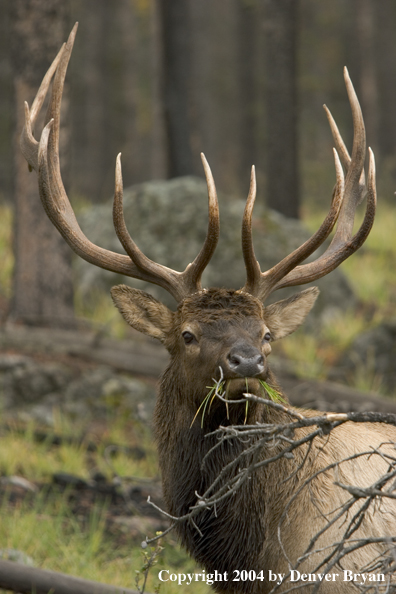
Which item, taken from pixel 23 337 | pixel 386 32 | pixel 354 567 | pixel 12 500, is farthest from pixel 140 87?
pixel 354 567

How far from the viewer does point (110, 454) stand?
6.50 m

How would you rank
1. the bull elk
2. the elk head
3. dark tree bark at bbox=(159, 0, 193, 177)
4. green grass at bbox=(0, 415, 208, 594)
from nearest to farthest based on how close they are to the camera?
1. the bull elk
2. the elk head
3. green grass at bbox=(0, 415, 208, 594)
4. dark tree bark at bbox=(159, 0, 193, 177)

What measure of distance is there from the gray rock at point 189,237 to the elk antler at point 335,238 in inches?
189

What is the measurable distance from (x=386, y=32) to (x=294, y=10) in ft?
49.3

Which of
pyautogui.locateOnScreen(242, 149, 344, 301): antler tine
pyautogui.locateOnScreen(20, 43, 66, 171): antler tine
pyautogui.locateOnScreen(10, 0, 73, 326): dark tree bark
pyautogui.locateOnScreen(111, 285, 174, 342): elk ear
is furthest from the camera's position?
pyautogui.locateOnScreen(10, 0, 73, 326): dark tree bark

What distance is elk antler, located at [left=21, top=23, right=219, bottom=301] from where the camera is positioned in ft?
12.2

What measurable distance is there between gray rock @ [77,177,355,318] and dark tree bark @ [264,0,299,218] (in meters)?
1.99

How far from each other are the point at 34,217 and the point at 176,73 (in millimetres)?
4781

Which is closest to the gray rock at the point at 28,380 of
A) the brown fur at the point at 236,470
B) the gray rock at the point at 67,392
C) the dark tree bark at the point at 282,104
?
the gray rock at the point at 67,392

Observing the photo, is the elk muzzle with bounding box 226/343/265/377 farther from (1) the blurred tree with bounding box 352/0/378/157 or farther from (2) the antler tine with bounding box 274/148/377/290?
(1) the blurred tree with bounding box 352/0/378/157

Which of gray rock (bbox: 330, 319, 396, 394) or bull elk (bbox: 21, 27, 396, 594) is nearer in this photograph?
bull elk (bbox: 21, 27, 396, 594)

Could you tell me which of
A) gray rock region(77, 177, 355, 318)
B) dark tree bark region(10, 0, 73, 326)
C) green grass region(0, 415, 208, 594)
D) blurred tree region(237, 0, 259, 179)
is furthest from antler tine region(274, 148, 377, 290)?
blurred tree region(237, 0, 259, 179)

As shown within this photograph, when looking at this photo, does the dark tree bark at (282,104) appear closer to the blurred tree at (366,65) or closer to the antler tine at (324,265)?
the blurred tree at (366,65)

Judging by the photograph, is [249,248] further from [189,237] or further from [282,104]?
[282,104]
